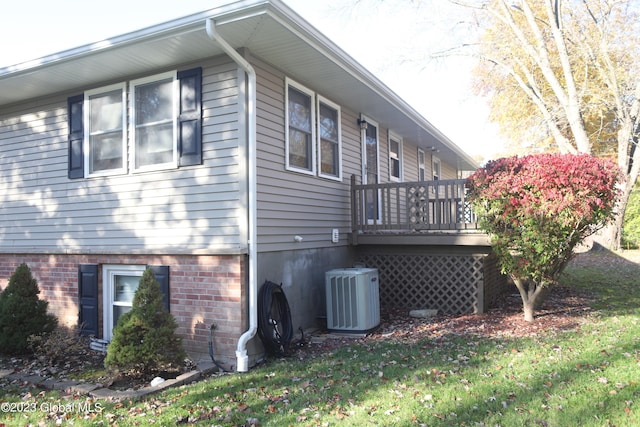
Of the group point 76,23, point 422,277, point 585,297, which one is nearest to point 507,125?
point 585,297

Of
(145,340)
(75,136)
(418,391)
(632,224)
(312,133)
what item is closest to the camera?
(418,391)

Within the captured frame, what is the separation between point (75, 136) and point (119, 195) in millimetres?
1270

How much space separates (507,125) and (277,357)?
814 inches

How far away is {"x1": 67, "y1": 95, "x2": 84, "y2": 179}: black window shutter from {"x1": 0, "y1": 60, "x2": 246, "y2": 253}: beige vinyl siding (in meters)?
0.15

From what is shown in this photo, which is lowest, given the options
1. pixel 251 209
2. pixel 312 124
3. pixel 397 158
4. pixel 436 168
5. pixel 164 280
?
pixel 164 280

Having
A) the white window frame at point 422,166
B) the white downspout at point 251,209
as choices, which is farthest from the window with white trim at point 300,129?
the white window frame at point 422,166

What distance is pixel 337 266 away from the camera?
8008mm

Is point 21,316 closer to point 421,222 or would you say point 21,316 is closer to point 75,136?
point 75,136

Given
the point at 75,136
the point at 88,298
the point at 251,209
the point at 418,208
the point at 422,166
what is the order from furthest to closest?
the point at 422,166
the point at 418,208
the point at 75,136
the point at 88,298
the point at 251,209

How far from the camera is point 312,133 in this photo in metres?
7.48

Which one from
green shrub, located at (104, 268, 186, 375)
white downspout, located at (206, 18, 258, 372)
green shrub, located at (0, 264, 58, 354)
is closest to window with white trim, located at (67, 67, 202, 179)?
white downspout, located at (206, 18, 258, 372)

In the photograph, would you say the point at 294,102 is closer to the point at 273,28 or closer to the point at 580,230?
the point at 273,28

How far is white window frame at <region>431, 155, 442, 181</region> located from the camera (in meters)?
14.9

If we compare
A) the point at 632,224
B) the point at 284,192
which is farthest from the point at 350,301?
the point at 632,224
